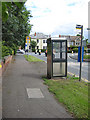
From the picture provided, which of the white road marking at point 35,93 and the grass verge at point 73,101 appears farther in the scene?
the white road marking at point 35,93

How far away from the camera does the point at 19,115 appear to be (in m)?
4.26

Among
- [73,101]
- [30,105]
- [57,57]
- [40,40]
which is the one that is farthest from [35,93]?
[40,40]

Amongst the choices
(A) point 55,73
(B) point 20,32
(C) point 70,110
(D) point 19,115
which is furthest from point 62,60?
(B) point 20,32

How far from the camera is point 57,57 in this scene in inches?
363

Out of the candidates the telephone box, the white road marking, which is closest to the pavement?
the white road marking

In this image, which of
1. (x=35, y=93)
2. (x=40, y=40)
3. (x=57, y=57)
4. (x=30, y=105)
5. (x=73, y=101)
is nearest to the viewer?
(x=30, y=105)

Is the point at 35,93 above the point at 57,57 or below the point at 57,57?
below

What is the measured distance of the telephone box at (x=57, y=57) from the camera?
348 inches

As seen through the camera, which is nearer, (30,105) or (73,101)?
(30,105)

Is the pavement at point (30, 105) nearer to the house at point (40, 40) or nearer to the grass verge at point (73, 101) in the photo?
the grass verge at point (73, 101)

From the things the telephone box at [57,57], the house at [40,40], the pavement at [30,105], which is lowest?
the pavement at [30,105]

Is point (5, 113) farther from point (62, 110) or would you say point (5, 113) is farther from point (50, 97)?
point (50, 97)

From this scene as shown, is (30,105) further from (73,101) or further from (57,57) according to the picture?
(57,57)

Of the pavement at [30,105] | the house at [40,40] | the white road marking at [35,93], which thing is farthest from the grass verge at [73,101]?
the house at [40,40]
